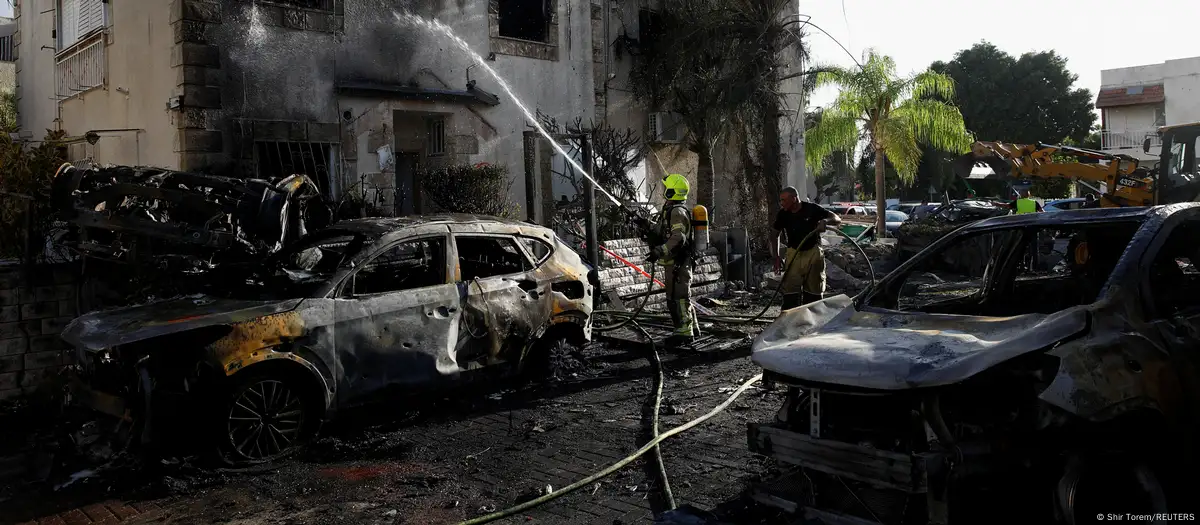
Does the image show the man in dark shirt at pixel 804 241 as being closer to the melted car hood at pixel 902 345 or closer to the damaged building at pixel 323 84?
the melted car hood at pixel 902 345

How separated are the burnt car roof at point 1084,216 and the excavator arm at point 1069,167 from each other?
39.8ft

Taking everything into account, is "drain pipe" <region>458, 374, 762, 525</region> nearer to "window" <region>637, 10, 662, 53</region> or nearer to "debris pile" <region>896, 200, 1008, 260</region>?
"debris pile" <region>896, 200, 1008, 260</region>

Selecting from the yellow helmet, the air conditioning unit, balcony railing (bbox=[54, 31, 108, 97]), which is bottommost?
the yellow helmet

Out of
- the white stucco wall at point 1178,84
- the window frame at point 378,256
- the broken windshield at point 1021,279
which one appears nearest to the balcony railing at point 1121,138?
the white stucco wall at point 1178,84

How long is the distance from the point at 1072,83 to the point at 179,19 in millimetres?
43425

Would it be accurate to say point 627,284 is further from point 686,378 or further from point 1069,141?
point 1069,141

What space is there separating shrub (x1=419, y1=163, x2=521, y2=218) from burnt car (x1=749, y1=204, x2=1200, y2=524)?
1051 centimetres

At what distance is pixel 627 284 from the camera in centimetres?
1316

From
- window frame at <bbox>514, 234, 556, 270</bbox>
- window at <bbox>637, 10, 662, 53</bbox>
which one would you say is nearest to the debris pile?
window at <bbox>637, 10, 662, 53</bbox>

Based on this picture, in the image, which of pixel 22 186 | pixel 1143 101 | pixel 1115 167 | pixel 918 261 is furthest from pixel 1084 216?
pixel 1143 101

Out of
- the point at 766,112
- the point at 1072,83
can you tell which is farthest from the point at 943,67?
the point at 766,112

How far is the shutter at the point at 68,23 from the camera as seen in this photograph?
15320 millimetres

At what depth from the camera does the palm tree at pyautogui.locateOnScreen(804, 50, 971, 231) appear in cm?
2348

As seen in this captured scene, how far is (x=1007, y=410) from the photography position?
369 cm
